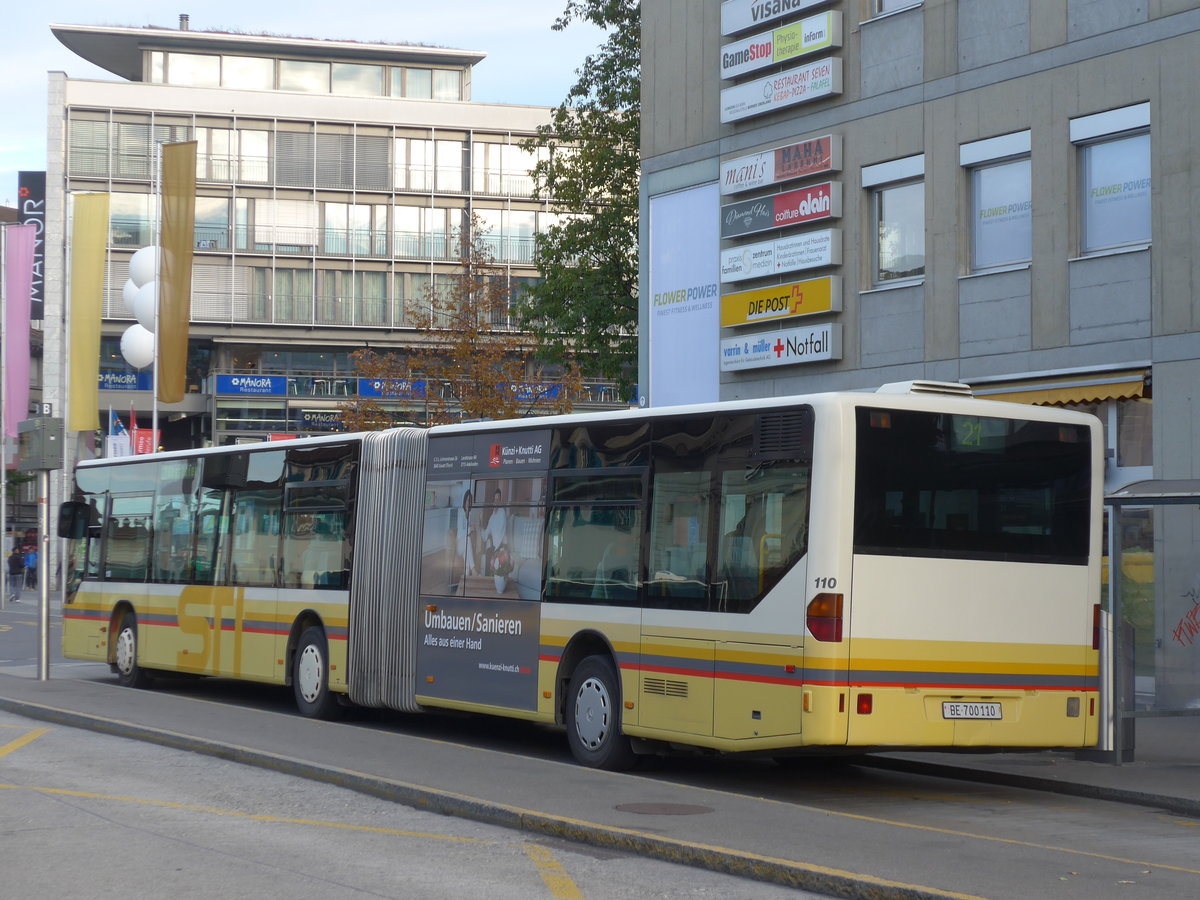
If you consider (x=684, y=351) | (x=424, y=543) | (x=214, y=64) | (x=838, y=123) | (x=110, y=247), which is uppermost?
(x=214, y=64)

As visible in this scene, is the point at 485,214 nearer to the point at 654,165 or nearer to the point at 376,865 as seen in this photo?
the point at 654,165

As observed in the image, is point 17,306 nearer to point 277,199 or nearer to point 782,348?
point 277,199

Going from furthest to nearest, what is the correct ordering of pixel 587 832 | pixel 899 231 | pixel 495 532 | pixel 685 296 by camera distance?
pixel 685 296, pixel 899 231, pixel 495 532, pixel 587 832

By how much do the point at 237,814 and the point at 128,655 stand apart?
11570 millimetres

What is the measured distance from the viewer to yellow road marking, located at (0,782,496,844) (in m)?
9.68

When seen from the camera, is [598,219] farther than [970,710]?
Yes

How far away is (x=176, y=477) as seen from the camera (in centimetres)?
2050

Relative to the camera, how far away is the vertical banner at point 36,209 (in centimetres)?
6150

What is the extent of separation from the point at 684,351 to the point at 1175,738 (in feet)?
39.6

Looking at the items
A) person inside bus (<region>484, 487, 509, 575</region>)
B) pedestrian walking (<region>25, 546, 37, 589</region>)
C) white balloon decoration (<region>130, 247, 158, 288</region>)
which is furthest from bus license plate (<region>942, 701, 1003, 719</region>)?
pedestrian walking (<region>25, 546, 37, 589</region>)

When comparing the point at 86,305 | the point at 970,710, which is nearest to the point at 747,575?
the point at 970,710

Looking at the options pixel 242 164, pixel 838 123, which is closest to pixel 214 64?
pixel 242 164

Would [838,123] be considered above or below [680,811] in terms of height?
above

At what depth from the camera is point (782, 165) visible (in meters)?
23.9
